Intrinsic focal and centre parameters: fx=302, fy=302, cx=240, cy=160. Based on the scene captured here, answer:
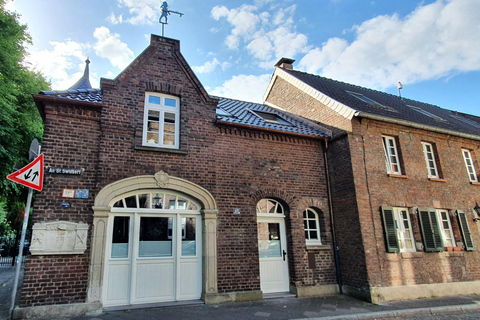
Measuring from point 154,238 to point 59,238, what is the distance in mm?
2194

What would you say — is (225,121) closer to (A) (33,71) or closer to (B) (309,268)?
(B) (309,268)

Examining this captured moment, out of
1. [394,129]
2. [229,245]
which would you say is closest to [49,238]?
[229,245]

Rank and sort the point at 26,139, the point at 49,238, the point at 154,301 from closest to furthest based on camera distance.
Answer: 1. the point at 49,238
2. the point at 154,301
3. the point at 26,139

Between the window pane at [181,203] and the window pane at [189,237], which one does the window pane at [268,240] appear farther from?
the window pane at [181,203]

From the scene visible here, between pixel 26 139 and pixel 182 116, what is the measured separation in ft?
32.0

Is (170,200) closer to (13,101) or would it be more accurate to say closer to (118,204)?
(118,204)

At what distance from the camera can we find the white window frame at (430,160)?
462 inches

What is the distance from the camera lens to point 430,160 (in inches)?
472

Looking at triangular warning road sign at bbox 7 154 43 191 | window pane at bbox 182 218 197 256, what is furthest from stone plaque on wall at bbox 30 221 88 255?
window pane at bbox 182 218 197 256

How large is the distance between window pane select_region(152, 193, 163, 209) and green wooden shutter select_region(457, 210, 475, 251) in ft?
35.5

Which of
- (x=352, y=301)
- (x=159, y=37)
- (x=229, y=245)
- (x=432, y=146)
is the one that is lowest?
(x=352, y=301)

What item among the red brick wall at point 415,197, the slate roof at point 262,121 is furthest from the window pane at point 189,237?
the red brick wall at point 415,197

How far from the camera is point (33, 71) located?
16.8 meters

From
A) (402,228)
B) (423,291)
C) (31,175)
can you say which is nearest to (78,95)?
(31,175)
